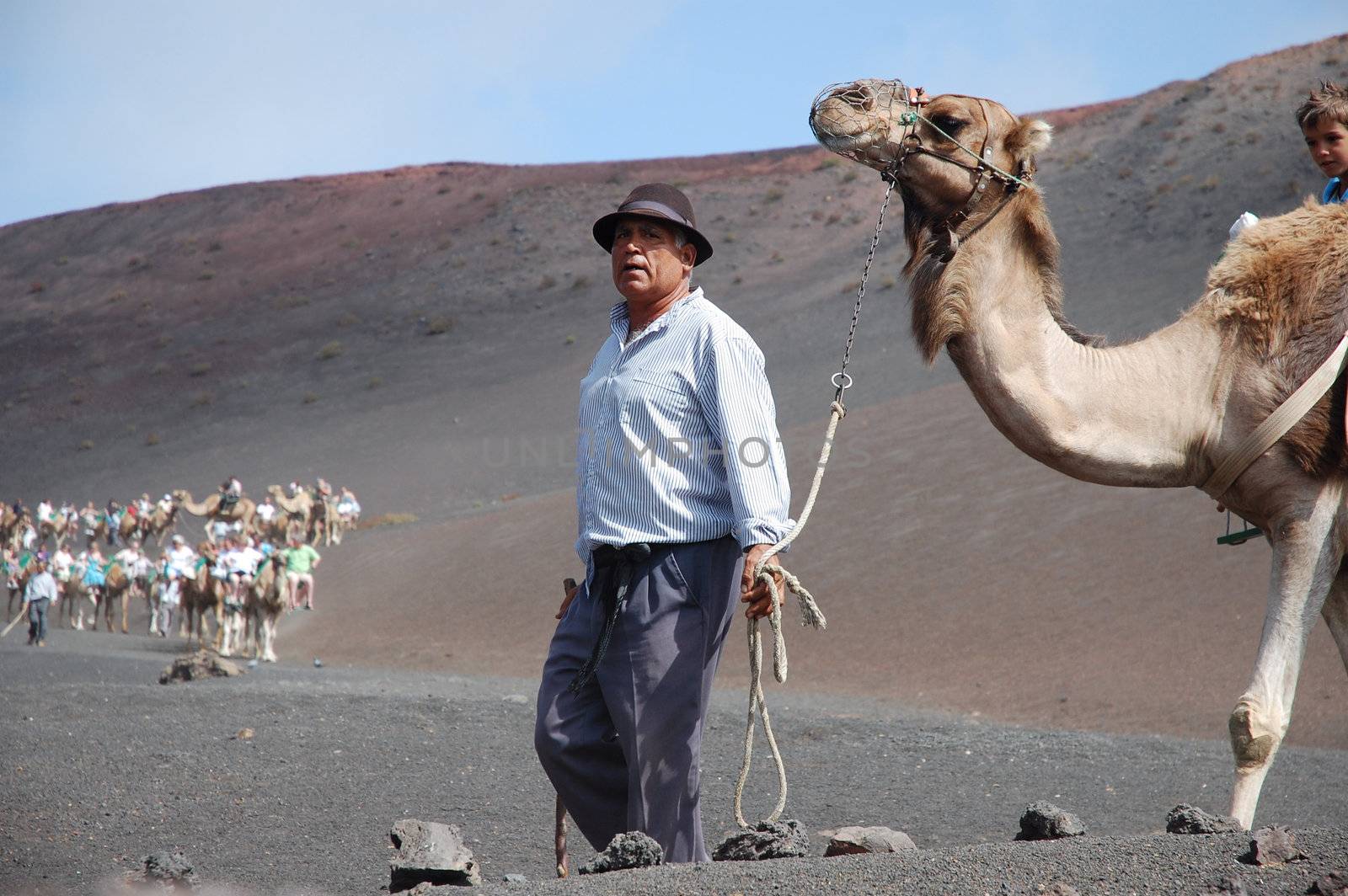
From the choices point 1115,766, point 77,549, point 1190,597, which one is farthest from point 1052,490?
point 77,549

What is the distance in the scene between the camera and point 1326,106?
4.91 m

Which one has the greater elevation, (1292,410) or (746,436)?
(1292,410)

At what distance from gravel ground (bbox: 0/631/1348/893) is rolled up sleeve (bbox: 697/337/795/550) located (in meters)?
0.95

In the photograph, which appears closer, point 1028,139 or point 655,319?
point 655,319

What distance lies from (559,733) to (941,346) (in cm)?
174

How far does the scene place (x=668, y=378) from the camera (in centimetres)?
394

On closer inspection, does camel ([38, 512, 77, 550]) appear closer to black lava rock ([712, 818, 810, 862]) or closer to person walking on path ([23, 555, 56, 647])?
person walking on path ([23, 555, 56, 647])

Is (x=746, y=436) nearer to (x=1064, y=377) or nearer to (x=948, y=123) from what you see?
(x=1064, y=377)

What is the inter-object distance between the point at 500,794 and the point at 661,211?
14.2ft

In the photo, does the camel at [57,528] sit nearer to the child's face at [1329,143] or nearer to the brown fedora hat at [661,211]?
the brown fedora hat at [661,211]

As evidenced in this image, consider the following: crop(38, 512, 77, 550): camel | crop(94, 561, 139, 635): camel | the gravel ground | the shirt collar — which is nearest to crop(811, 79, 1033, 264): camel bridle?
the shirt collar

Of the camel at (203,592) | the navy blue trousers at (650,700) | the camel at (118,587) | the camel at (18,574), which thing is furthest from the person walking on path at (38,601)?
the navy blue trousers at (650,700)

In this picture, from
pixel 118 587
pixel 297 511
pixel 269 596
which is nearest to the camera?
pixel 269 596

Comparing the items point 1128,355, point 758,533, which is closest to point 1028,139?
point 1128,355
